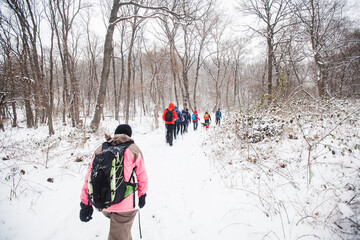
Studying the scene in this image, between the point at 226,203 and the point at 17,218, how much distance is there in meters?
3.79

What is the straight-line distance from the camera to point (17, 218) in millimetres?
2492

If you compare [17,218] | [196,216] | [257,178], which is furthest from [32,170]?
[257,178]

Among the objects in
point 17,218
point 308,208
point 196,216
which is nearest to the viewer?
point 308,208

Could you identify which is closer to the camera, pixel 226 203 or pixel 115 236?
pixel 115 236

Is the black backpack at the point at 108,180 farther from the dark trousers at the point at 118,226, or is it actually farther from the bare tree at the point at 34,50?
the bare tree at the point at 34,50

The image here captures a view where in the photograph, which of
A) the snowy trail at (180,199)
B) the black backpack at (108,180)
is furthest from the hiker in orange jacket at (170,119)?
the black backpack at (108,180)

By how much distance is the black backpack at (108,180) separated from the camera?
152 centimetres

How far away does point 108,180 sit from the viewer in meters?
1.55

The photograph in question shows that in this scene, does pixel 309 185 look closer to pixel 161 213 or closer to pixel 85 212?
pixel 161 213

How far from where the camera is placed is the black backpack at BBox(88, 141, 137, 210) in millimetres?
1521

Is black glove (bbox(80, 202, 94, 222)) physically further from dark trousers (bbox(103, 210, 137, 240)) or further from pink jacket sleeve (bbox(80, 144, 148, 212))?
dark trousers (bbox(103, 210, 137, 240))

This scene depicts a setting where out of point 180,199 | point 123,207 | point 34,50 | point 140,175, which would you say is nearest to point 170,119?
point 180,199

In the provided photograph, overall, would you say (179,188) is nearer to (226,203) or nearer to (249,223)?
(226,203)

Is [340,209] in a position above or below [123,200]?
below
